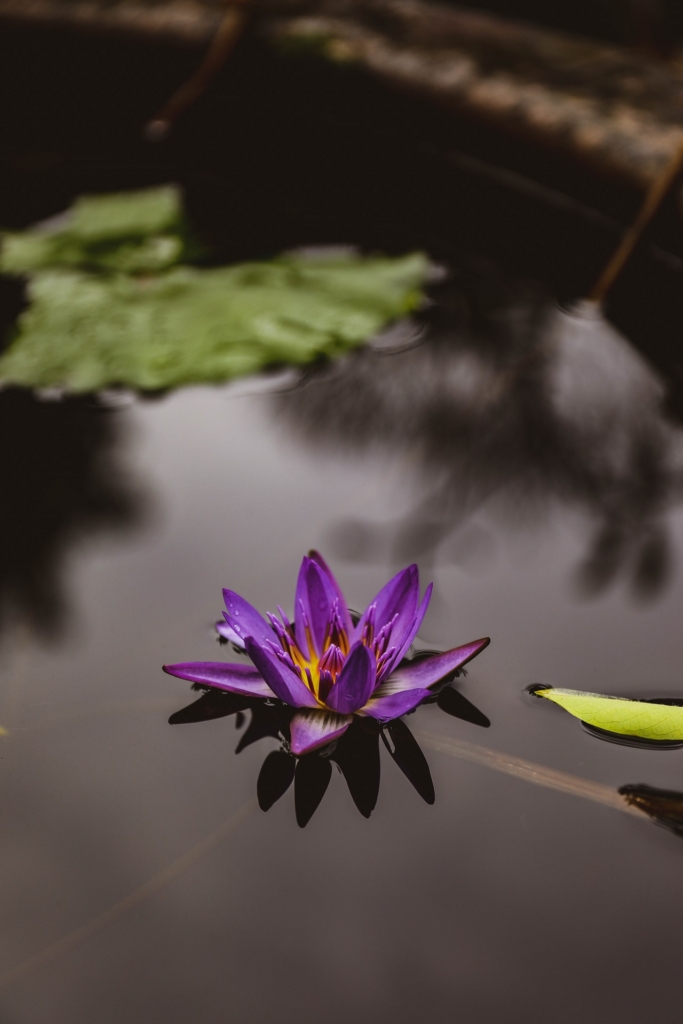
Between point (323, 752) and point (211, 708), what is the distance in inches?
7.5

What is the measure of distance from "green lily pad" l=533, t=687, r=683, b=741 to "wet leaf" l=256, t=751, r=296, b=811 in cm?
39

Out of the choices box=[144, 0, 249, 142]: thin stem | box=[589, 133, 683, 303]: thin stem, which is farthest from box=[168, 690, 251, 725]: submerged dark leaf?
box=[144, 0, 249, 142]: thin stem

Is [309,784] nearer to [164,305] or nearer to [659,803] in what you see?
[659,803]

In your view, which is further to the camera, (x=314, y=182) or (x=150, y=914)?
(x=314, y=182)

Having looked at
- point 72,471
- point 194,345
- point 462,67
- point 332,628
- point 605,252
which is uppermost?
point 462,67

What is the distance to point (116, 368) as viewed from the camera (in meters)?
1.92

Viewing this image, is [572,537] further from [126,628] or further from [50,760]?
[50,760]

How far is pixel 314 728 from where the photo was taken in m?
1.13

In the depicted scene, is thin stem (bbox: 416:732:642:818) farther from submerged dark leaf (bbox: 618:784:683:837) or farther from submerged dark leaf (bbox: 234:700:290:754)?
submerged dark leaf (bbox: 234:700:290:754)

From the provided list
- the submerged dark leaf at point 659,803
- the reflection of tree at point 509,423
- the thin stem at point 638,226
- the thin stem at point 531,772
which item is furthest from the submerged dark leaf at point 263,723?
the thin stem at point 638,226

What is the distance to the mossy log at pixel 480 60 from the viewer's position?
6.81ft

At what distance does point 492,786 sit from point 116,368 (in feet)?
4.30

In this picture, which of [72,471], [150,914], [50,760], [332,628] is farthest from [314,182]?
[150,914]

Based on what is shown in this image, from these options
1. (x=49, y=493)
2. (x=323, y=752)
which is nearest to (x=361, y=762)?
(x=323, y=752)
